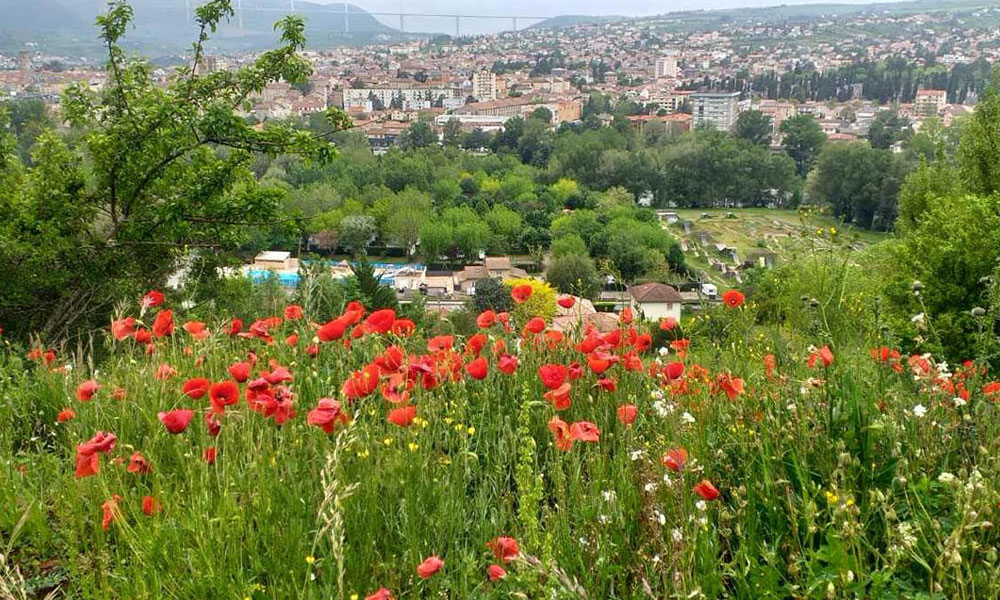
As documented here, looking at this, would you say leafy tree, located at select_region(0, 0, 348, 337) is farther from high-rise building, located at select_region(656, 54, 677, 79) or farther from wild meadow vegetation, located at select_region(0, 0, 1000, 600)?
high-rise building, located at select_region(656, 54, 677, 79)

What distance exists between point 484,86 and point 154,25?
198 feet

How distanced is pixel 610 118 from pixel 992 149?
58147mm

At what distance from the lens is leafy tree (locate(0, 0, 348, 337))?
199 inches

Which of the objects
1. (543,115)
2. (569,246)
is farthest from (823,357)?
(543,115)

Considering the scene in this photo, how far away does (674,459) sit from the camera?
122 centimetres

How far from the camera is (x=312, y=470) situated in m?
1.45

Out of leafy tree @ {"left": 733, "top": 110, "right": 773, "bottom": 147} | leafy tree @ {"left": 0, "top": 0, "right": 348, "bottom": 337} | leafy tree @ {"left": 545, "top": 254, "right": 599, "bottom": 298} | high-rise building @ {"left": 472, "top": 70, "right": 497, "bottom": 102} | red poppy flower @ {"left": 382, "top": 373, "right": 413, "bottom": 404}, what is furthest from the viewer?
high-rise building @ {"left": 472, "top": 70, "right": 497, "bottom": 102}

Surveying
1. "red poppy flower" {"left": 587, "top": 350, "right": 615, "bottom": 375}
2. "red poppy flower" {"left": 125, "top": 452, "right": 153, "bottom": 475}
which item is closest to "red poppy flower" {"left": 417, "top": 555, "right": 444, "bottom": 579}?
"red poppy flower" {"left": 125, "top": 452, "right": 153, "bottom": 475}

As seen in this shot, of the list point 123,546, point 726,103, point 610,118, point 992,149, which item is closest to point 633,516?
point 123,546

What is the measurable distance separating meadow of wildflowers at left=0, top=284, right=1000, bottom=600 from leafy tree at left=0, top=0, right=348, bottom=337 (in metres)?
3.52

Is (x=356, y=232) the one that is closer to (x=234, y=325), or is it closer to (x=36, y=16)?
(x=234, y=325)

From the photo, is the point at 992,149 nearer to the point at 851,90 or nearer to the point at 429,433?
the point at 429,433

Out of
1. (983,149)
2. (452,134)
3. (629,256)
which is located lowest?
(629,256)

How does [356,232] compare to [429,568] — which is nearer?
[429,568]
